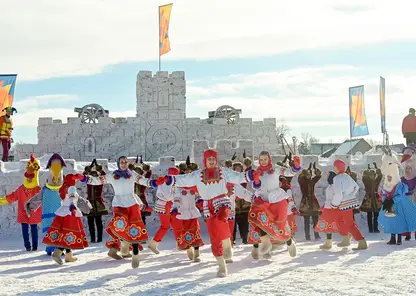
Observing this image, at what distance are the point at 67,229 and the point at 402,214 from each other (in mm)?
5107

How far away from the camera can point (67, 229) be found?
7.55 meters

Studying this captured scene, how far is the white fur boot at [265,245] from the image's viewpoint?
7.28 meters

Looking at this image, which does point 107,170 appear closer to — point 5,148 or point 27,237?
point 27,237

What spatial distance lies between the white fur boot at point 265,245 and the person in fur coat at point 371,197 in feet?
12.9

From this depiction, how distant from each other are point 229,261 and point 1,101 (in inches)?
298

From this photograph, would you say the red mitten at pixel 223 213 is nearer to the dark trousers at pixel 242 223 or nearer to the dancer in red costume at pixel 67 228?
the dancer in red costume at pixel 67 228

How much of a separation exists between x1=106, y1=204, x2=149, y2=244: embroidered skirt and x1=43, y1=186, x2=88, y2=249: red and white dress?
54 centimetres

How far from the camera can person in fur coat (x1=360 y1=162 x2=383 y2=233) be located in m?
10.6

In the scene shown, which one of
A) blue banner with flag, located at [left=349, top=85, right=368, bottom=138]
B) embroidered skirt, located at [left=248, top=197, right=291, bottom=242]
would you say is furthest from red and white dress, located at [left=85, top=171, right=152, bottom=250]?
blue banner with flag, located at [left=349, top=85, right=368, bottom=138]

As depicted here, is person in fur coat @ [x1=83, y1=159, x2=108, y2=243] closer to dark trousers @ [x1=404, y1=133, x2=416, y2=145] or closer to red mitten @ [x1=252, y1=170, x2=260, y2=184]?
red mitten @ [x1=252, y1=170, x2=260, y2=184]

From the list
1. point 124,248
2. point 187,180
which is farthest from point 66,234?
point 187,180

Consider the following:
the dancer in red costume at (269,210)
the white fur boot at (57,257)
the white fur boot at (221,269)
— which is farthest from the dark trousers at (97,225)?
the white fur boot at (221,269)

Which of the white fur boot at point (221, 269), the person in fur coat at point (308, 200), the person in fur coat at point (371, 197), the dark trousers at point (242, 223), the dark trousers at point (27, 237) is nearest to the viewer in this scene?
the white fur boot at point (221, 269)

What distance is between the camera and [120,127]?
90.5ft
